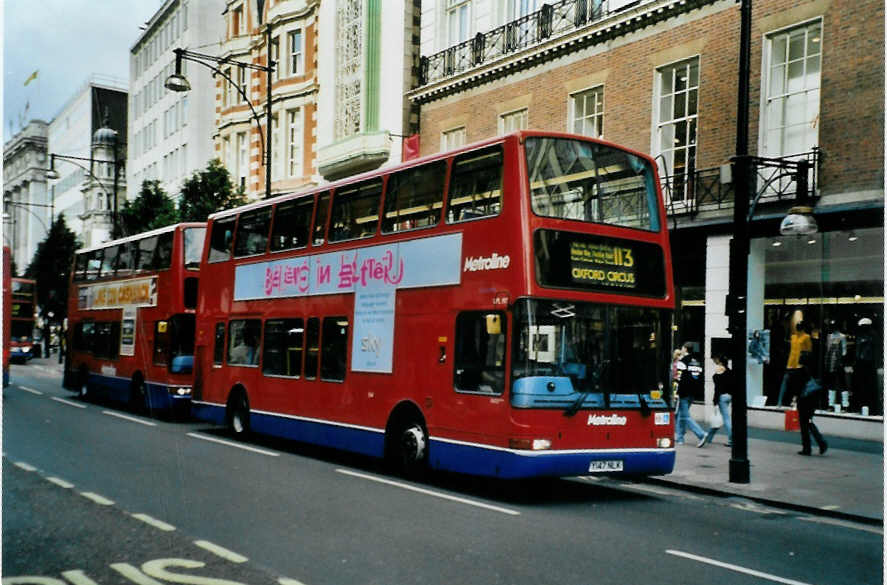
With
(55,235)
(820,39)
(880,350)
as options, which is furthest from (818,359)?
(55,235)

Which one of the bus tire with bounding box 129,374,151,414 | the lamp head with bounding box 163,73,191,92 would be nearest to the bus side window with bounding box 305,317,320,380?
the lamp head with bounding box 163,73,191,92

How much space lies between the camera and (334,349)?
14.0 meters

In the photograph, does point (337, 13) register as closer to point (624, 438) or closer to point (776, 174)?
point (776, 174)

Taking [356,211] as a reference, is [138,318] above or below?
below

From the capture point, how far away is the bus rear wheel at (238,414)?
16.3m

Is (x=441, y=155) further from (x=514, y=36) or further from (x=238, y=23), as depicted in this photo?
(x=238, y=23)

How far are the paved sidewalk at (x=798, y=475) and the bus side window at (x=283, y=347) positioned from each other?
5.81 m

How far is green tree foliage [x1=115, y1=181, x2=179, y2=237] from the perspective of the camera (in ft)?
95.2

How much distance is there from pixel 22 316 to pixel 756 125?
31.1 meters

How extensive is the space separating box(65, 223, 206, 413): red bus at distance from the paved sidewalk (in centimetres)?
1034

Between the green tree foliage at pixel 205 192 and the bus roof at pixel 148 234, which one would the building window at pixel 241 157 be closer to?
the green tree foliage at pixel 205 192

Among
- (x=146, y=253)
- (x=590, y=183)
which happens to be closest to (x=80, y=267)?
(x=146, y=253)

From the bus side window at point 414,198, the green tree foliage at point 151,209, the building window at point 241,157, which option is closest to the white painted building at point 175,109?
the green tree foliage at point 151,209

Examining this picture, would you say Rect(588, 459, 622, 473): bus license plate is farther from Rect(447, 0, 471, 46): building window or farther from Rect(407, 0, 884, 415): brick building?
Rect(447, 0, 471, 46): building window
